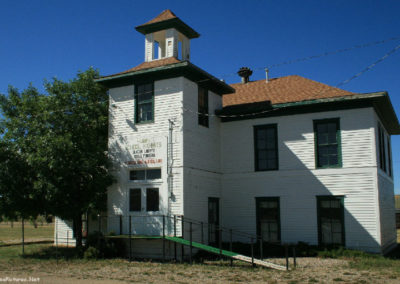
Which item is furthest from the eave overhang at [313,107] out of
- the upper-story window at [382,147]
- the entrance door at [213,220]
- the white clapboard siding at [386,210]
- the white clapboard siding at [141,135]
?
the entrance door at [213,220]

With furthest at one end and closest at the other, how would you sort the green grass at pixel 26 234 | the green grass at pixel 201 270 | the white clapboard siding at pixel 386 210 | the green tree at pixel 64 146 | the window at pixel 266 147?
the green grass at pixel 26 234 < the window at pixel 266 147 < the white clapboard siding at pixel 386 210 < the green tree at pixel 64 146 < the green grass at pixel 201 270

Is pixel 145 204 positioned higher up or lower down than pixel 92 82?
lower down

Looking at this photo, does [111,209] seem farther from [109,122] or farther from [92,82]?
[92,82]

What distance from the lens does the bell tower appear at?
806 inches

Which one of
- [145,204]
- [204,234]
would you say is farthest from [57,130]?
[204,234]

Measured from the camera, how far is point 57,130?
59.8ft

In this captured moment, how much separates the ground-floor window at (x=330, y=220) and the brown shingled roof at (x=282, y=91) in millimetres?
4592

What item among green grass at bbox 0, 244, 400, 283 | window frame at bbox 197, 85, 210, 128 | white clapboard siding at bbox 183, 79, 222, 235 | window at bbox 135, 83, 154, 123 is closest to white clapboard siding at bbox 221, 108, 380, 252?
white clapboard siding at bbox 183, 79, 222, 235

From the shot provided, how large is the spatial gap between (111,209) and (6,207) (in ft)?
14.1

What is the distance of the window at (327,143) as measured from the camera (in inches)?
730

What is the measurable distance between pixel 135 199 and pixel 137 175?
1.06 meters

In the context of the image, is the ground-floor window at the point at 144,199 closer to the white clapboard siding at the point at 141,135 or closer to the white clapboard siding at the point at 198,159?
the white clapboard siding at the point at 141,135

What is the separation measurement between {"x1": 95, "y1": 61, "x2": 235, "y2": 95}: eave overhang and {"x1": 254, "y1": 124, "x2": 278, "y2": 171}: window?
291cm

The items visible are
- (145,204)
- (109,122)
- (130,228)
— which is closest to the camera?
(130,228)
